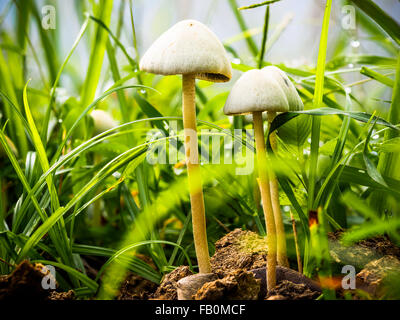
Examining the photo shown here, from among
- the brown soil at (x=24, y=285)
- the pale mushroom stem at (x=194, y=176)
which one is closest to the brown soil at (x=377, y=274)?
the pale mushroom stem at (x=194, y=176)

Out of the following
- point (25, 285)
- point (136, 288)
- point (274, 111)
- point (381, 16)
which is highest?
point (381, 16)

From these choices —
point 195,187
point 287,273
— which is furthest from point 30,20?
point 287,273

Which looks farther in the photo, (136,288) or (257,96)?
(136,288)

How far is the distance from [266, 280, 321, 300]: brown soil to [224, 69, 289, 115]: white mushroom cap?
269 mm

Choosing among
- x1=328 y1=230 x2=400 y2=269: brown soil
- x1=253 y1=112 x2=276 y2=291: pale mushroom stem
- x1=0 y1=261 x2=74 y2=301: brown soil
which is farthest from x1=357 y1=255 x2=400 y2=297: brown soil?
x1=0 y1=261 x2=74 y2=301: brown soil

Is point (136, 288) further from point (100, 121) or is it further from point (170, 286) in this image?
point (100, 121)

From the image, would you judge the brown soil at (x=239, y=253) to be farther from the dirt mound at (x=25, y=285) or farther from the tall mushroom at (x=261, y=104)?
the dirt mound at (x=25, y=285)

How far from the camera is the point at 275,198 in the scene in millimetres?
631

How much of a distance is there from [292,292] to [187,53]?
0.39 meters

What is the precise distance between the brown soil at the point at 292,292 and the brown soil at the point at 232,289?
0.10ft

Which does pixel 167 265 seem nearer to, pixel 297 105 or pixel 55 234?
pixel 55 234

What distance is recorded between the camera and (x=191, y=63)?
1.70ft

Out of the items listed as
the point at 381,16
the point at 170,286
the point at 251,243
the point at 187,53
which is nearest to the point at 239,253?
the point at 251,243
